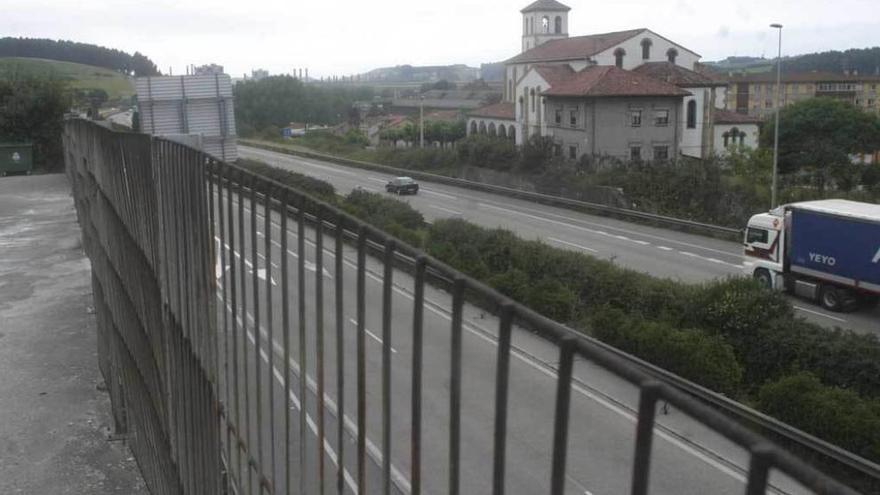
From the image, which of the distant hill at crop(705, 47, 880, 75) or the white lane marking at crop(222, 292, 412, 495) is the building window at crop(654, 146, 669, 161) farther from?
the distant hill at crop(705, 47, 880, 75)

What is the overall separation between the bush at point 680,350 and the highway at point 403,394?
27.9 feet

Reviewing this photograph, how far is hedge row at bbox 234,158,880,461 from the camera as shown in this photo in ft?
32.7

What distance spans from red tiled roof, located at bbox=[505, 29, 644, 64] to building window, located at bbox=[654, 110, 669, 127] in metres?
10.4

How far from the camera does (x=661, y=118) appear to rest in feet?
147

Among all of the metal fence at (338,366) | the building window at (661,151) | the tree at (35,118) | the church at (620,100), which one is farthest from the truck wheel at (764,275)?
the tree at (35,118)

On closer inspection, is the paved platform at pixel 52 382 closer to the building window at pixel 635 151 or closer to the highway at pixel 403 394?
the highway at pixel 403 394

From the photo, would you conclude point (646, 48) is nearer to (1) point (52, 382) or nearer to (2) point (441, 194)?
(2) point (441, 194)

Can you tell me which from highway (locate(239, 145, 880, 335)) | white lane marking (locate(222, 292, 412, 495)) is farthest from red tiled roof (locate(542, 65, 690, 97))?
white lane marking (locate(222, 292, 412, 495))

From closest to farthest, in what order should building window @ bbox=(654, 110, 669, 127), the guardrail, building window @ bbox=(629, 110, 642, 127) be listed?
the guardrail
building window @ bbox=(629, 110, 642, 127)
building window @ bbox=(654, 110, 669, 127)

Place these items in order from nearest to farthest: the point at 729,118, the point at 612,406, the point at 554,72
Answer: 1. the point at 612,406
2. the point at 729,118
3. the point at 554,72

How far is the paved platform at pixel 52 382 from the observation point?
702 centimetres

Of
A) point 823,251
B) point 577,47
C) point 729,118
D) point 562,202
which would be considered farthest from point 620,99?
point 823,251

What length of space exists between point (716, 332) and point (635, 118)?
105ft

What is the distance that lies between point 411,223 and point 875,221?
37.2ft
